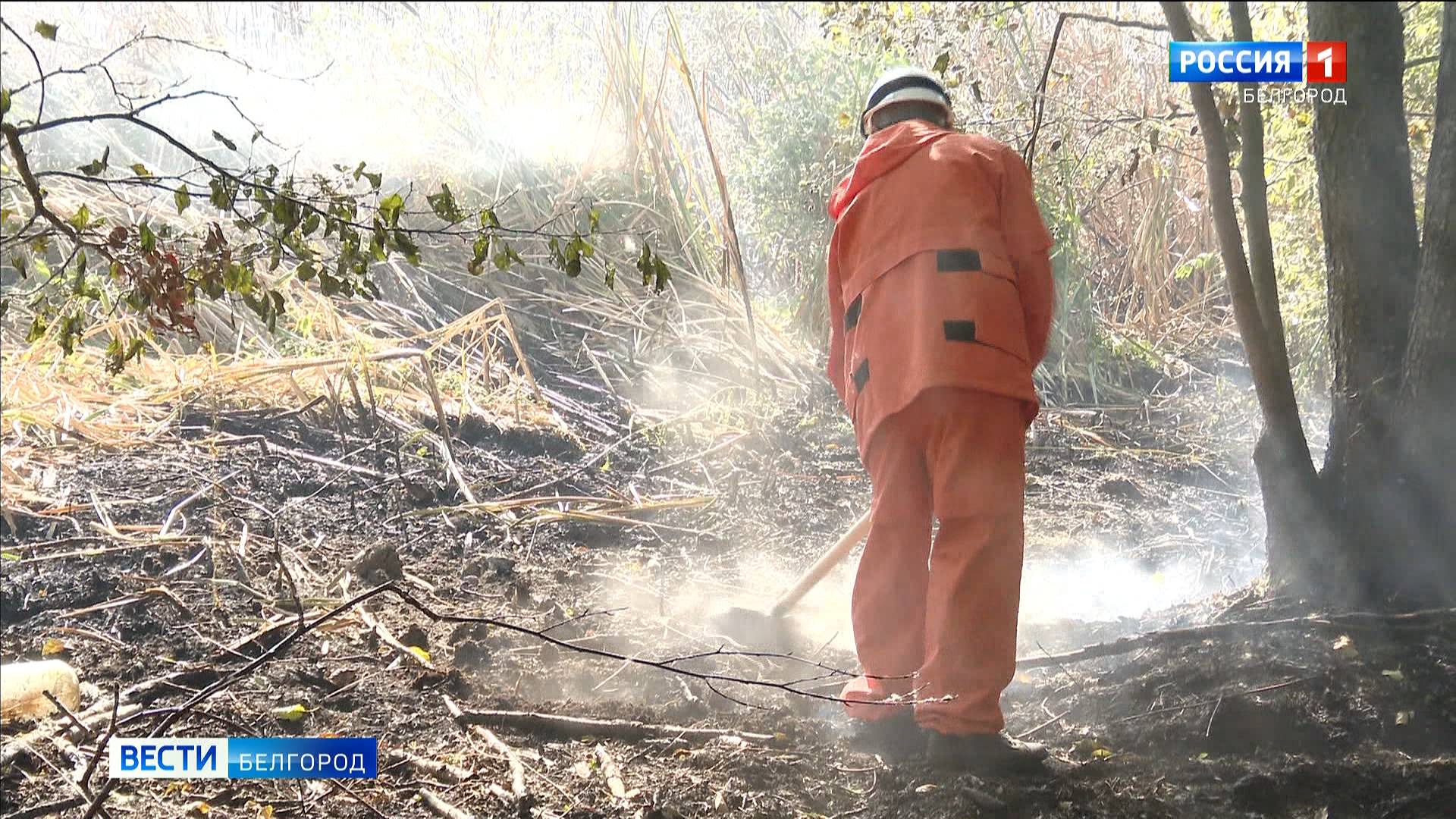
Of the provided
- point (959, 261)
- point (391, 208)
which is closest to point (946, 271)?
point (959, 261)

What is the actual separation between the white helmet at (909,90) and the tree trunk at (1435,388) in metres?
0.95

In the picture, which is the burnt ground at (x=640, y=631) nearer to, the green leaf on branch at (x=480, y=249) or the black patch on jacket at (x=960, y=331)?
the green leaf on branch at (x=480, y=249)

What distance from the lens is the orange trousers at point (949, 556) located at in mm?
2072

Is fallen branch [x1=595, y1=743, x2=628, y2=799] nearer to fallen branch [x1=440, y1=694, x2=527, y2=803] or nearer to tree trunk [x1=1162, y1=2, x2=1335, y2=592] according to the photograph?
fallen branch [x1=440, y1=694, x2=527, y2=803]

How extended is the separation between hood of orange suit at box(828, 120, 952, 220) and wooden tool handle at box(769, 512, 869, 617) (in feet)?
2.53

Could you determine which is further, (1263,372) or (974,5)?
(974,5)

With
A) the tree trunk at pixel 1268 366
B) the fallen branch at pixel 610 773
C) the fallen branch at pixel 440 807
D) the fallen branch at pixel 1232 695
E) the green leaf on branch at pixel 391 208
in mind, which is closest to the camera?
the green leaf on branch at pixel 391 208

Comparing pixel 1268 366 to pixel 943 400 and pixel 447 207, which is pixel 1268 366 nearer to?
pixel 943 400

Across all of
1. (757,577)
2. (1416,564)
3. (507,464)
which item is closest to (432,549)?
(507,464)

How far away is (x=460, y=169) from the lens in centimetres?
536

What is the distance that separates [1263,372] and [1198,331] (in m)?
2.43

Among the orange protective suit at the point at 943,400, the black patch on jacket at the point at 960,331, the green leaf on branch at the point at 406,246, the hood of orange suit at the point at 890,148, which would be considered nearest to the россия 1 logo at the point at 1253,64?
the orange protective suit at the point at 943,400

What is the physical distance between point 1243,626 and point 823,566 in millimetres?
999

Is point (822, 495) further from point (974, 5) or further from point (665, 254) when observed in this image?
point (974, 5)
